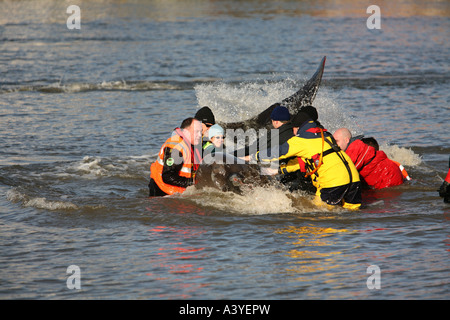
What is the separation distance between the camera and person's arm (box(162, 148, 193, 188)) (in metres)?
8.73

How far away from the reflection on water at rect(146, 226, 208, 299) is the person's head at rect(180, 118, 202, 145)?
1.37 metres

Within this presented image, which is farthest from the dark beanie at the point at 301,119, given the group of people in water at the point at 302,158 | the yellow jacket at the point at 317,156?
the yellow jacket at the point at 317,156

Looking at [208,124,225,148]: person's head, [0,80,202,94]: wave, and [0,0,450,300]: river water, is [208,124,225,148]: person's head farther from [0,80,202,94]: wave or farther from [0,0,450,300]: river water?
[0,80,202,94]: wave

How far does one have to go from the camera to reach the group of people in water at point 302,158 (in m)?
8.00

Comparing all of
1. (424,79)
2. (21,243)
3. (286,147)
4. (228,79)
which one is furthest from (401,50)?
(21,243)

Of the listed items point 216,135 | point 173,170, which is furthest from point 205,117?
point 173,170

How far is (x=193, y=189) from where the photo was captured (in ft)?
29.5

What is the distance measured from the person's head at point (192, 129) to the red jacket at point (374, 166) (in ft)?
7.68

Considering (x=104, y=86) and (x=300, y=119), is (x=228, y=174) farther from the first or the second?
(x=104, y=86)

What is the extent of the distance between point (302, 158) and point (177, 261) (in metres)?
2.27
